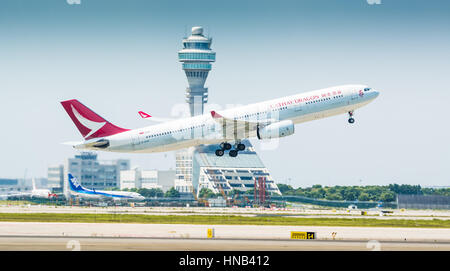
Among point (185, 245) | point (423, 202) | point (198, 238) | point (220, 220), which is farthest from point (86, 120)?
point (423, 202)

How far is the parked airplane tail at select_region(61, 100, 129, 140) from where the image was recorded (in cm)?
10631

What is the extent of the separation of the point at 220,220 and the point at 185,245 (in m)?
35.0

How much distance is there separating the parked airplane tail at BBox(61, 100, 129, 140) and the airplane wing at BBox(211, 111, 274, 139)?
619 inches

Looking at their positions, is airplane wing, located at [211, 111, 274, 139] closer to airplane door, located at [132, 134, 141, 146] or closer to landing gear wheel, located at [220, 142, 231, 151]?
landing gear wheel, located at [220, 142, 231, 151]

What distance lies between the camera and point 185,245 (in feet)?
241

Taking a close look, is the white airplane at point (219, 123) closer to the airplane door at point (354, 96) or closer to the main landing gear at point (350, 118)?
the airplane door at point (354, 96)

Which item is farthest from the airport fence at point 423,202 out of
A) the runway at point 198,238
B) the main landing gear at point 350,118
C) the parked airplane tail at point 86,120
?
the parked airplane tail at point 86,120

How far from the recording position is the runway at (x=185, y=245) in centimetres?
7000

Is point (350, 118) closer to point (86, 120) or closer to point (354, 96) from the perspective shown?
point (354, 96)

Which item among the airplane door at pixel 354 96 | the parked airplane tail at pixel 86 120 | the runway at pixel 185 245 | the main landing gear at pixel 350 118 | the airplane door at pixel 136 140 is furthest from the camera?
the main landing gear at pixel 350 118

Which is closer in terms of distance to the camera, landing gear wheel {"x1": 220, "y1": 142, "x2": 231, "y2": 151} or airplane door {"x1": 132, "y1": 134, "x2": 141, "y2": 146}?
airplane door {"x1": 132, "y1": 134, "x2": 141, "y2": 146}

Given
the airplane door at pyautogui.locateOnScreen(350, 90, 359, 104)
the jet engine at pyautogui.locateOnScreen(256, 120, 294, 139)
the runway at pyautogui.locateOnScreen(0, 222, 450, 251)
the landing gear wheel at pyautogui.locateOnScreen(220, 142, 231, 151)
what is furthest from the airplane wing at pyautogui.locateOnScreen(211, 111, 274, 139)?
the runway at pyautogui.locateOnScreen(0, 222, 450, 251)

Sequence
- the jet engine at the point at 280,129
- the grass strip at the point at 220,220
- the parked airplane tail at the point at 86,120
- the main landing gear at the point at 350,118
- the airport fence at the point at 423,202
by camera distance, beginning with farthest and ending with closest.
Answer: the airport fence at the point at 423,202 < the main landing gear at the point at 350,118 < the parked airplane tail at the point at 86,120 < the jet engine at the point at 280,129 < the grass strip at the point at 220,220
